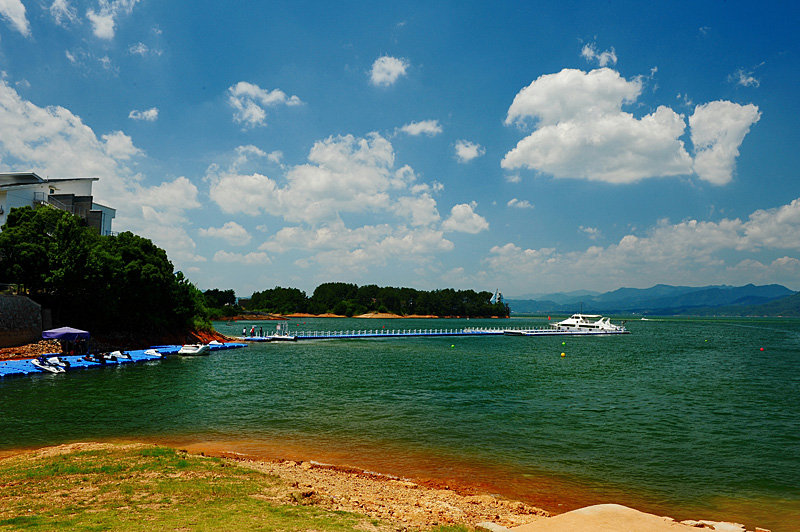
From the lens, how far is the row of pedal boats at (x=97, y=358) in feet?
136

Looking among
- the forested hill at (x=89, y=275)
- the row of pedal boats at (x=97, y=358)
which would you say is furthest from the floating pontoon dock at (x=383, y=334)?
the row of pedal boats at (x=97, y=358)

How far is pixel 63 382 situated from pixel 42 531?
3476cm

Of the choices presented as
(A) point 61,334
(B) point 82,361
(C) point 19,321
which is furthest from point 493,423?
(C) point 19,321

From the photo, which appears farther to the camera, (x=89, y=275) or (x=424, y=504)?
(x=89, y=275)

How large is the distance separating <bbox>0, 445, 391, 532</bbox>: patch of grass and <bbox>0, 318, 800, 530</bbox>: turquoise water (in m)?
5.90

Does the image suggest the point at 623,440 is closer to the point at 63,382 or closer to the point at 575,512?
the point at 575,512

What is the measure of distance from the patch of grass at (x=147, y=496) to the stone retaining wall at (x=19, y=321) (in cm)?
3554

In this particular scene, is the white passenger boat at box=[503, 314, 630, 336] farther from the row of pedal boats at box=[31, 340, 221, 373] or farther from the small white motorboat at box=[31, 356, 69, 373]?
the small white motorboat at box=[31, 356, 69, 373]

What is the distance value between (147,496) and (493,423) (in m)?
19.7

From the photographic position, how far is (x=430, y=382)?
140ft

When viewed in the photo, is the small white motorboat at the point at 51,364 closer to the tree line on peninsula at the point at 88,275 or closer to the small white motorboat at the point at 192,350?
the tree line on peninsula at the point at 88,275

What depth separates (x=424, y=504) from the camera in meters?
13.5

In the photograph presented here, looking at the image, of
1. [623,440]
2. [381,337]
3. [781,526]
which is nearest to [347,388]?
[623,440]

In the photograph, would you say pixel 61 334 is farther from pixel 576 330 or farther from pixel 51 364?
pixel 576 330
